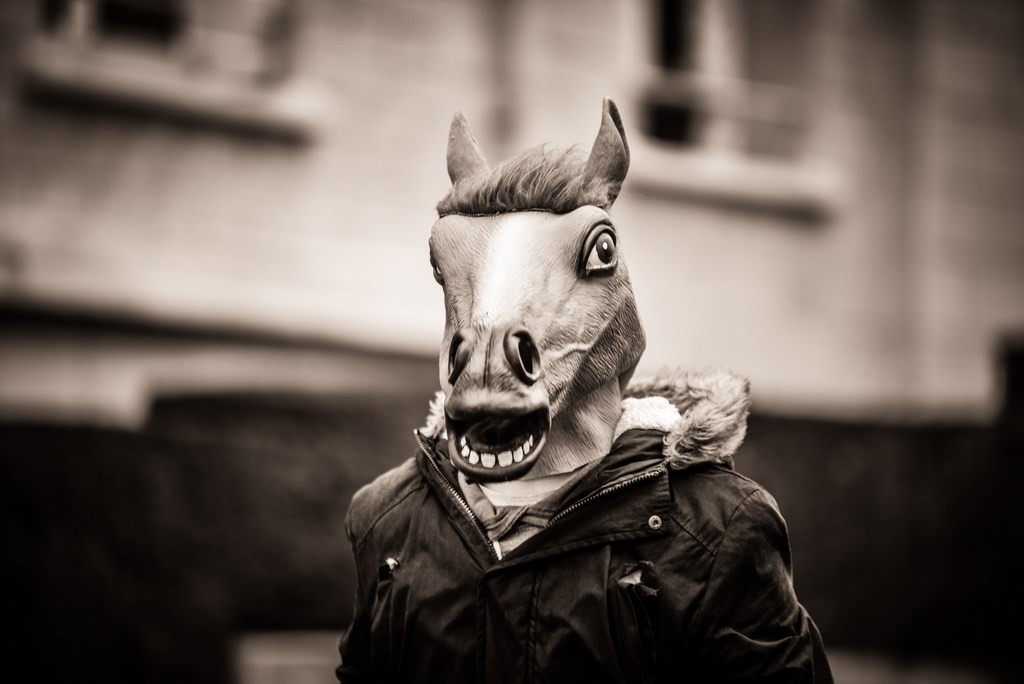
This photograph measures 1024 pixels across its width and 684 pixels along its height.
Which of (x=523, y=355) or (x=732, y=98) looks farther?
(x=732, y=98)

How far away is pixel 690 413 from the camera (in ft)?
9.62

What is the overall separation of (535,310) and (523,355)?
133 millimetres

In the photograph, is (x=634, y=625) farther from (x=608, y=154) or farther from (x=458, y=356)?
(x=608, y=154)

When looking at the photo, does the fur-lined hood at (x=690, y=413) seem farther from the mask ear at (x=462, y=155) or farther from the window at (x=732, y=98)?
the window at (x=732, y=98)

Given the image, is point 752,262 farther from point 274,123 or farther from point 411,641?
point 411,641

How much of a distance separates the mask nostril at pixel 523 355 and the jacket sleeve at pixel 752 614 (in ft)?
1.74

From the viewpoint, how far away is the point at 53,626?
6.01 metres

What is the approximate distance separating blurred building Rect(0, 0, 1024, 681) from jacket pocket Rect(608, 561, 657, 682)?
4.06m

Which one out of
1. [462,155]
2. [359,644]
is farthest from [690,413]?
[359,644]

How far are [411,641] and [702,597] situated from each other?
2.09 ft

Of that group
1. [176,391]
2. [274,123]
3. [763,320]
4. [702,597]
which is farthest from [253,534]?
[763,320]

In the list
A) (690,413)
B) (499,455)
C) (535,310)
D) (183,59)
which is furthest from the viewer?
(183,59)

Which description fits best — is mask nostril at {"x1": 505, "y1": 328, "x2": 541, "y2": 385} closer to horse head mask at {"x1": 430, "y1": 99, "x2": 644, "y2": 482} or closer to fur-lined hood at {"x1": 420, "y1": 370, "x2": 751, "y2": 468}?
horse head mask at {"x1": 430, "y1": 99, "x2": 644, "y2": 482}

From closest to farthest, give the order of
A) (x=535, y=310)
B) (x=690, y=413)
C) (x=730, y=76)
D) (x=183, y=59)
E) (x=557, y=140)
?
(x=535, y=310) → (x=690, y=413) → (x=183, y=59) → (x=557, y=140) → (x=730, y=76)
